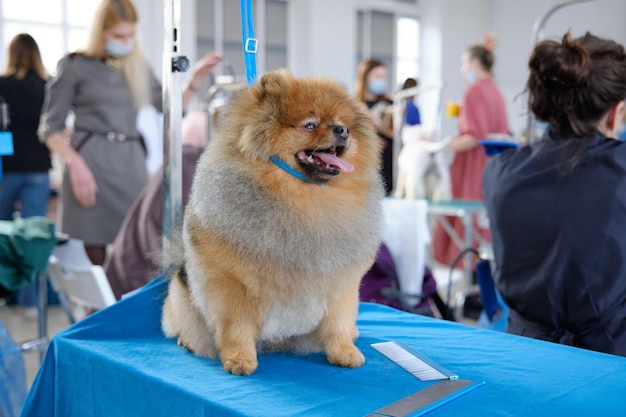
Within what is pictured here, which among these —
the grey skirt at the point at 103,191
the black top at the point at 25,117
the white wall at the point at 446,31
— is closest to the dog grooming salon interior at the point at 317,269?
the grey skirt at the point at 103,191

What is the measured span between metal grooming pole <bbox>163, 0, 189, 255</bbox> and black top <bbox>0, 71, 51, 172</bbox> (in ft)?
9.36

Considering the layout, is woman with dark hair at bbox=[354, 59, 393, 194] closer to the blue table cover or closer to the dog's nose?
the blue table cover

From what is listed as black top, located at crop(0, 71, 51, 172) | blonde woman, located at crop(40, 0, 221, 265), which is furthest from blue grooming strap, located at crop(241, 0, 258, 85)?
black top, located at crop(0, 71, 51, 172)

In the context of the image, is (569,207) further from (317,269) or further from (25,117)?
(25,117)

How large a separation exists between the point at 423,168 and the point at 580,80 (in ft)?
8.37

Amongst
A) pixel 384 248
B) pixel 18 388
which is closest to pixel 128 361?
pixel 18 388

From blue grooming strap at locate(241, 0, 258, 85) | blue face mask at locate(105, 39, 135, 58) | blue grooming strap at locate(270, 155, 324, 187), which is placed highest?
blue face mask at locate(105, 39, 135, 58)

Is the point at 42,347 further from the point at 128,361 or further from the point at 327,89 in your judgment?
the point at 327,89

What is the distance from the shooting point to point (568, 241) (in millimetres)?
1379

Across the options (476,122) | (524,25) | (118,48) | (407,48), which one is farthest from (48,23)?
(524,25)

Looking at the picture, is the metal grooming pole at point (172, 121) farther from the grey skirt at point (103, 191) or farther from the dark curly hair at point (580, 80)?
the grey skirt at point (103, 191)

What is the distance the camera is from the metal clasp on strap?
269 cm

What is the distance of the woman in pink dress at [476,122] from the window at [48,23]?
4144 millimetres

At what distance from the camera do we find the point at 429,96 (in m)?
9.09
